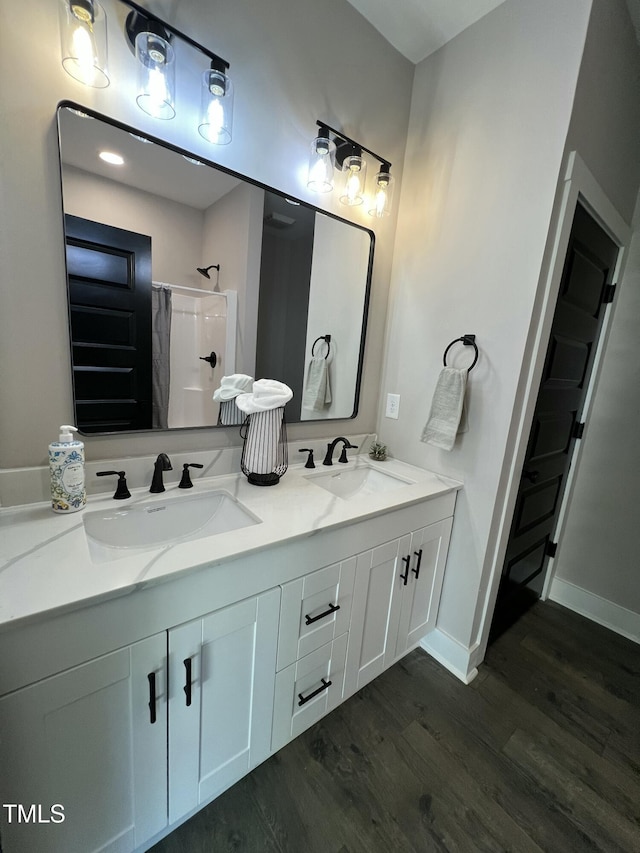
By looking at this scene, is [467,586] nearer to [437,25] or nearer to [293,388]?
[293,388]

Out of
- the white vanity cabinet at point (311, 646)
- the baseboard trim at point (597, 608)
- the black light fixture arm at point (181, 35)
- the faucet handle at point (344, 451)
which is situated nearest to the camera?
the black light fixture arm at point (181, 35)

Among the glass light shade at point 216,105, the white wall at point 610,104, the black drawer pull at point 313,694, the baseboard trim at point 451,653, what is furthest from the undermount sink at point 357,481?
the white wall at point 610,104

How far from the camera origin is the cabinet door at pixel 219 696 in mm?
858

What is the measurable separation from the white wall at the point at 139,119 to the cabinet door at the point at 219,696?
63cm

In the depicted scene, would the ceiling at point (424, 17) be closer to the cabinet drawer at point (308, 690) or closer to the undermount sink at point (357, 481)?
the undermount sink at point (357, 481)

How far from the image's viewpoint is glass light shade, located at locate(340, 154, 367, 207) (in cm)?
143

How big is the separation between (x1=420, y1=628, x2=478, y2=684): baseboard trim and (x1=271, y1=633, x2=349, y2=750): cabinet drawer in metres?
0.62

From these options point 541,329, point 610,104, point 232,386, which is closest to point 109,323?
point 232,386

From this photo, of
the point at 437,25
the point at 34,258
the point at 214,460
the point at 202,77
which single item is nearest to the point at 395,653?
the point at 214,460

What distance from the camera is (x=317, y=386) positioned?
162 cm

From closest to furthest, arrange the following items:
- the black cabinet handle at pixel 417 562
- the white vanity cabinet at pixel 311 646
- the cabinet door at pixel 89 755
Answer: the cabinet door at pixel 89 755 < the white vanity cabinet at pixel 311 646 < the black cabinet handle at pixel 417 562

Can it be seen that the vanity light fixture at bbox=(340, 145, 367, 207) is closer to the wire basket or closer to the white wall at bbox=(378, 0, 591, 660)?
the white wall at bbox=(378, 0, 591, 660)

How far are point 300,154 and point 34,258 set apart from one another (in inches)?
39.5

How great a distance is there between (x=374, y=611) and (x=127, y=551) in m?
0.89
